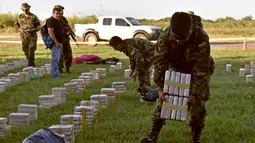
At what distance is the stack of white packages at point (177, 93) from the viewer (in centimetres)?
625

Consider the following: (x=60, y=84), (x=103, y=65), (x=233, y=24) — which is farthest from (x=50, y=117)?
(x=233, y=24)

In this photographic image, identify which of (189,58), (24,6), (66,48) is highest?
(24,6)

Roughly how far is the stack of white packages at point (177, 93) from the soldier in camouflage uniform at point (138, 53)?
11.9 feet

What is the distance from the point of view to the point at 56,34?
13992 mm

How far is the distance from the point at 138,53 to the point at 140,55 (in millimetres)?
61

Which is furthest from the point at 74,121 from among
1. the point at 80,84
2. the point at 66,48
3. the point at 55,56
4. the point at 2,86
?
the point at 66,48

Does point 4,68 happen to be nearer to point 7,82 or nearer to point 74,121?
point 7,82

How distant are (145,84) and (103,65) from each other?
27.6ft

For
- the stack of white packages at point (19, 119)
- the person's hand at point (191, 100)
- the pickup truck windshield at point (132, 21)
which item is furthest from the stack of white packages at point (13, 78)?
the pickup truck windshield at point (132, 21)

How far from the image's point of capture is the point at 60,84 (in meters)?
12.9

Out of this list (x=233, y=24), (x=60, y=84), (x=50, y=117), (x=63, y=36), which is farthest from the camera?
(x=233, y=24)

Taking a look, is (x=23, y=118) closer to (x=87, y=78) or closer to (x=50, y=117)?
(x=50, y=117)

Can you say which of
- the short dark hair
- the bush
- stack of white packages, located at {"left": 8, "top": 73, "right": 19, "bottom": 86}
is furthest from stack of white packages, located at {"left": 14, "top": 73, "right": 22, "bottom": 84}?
the bush

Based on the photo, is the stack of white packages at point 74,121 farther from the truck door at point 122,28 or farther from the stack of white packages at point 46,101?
the truck door at point 122,28
